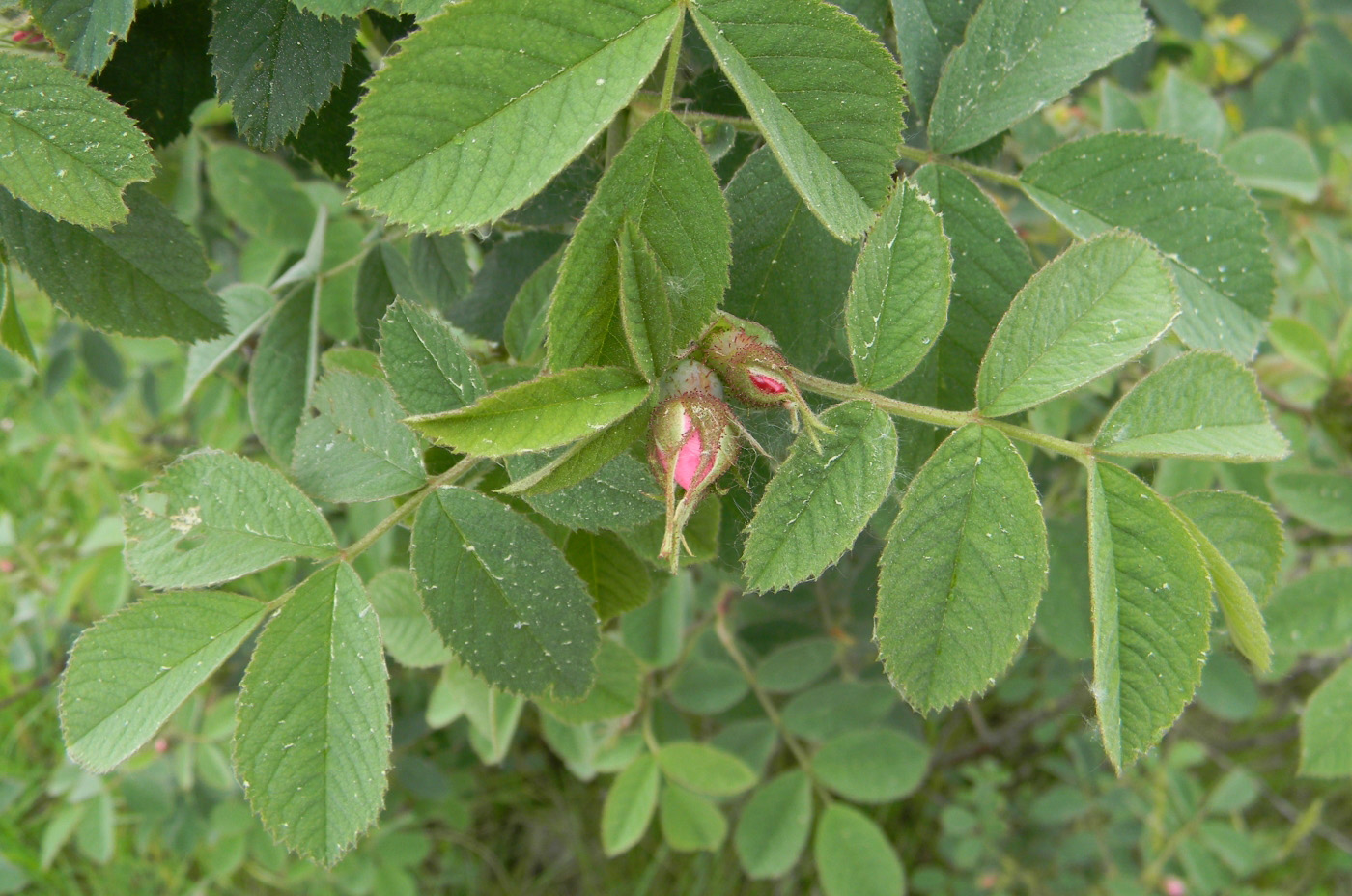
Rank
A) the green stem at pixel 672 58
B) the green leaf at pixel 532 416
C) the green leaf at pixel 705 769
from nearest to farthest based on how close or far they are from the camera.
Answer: the green leaf at pixel 532 416 < the green stem at pixel 672 58 < the green leaf at pixel 705 769

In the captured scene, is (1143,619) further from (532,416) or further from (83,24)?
(83,24)

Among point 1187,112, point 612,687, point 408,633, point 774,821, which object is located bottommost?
point 774,821

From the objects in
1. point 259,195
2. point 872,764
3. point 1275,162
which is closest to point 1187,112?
point 1275,162

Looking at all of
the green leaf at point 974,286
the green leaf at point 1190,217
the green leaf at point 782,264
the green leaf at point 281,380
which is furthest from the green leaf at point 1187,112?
the green leaf at point 281,380

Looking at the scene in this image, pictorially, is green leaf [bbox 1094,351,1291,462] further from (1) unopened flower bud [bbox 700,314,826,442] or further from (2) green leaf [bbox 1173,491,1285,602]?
(1) unopened flower bud [bbox 700,314,826,442]

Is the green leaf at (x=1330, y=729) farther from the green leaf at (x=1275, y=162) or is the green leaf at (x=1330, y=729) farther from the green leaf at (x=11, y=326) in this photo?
the green leaf at (x=11, y=326)

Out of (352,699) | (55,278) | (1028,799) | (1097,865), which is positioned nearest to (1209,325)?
(352,699)
